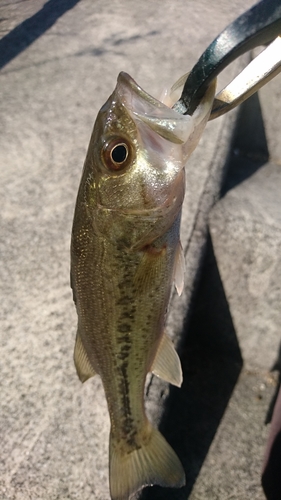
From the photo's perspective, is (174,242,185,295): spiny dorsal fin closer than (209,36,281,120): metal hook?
No

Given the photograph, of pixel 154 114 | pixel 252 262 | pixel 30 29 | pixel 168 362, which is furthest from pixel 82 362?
pixel 30 29

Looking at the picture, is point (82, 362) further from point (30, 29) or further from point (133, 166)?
point (30, 29)

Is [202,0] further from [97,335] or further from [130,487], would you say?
[130,487]

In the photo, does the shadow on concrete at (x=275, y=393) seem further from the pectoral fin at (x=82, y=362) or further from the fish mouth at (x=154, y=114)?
the fish mouth at (x=154, y=114)

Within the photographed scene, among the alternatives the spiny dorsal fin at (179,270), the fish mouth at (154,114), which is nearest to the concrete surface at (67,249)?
the spiny dorsal fin at (179,270)

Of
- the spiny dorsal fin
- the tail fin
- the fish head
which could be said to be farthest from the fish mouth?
the tail fin

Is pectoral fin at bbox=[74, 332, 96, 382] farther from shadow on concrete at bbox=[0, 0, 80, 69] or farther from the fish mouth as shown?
shadow on concrete at bbox=[0, 0, 80, 69]

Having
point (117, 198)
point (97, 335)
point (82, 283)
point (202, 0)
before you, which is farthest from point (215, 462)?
point (202, 0)
